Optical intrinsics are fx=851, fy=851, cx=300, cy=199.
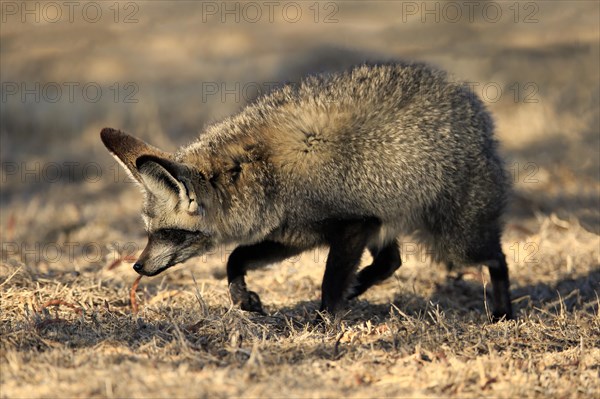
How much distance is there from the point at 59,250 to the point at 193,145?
3.69 meters

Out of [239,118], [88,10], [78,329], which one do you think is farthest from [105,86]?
[78,329]

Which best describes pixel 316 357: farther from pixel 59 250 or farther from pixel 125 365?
pixel 59 250

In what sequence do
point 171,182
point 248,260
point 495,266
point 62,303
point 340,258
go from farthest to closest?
point 495,266 → point 248,260 → point 340,258 → point 62,303 → point 171,182

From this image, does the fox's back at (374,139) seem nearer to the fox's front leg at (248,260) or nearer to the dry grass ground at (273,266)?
the fox's front leg at (248,260)

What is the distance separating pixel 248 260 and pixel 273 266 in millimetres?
1756

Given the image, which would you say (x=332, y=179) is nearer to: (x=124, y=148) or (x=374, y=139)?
(x=374, y=139)

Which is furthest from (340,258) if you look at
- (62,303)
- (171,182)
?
(62,303)

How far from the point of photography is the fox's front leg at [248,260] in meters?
7.35

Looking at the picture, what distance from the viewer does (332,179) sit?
22.6 ft

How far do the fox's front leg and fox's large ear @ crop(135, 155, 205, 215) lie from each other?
82 centimetres

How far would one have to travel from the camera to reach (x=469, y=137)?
24.4 ft

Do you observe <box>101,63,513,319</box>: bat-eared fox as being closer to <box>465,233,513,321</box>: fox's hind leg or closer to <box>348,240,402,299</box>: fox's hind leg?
<box>465,233,513,321</box>: fox's hind leg

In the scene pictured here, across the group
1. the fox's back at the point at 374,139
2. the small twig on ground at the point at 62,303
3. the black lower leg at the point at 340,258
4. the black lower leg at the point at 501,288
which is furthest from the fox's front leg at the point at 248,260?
the black lower leg at the point at 501,288

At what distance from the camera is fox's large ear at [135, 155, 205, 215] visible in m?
6.28
